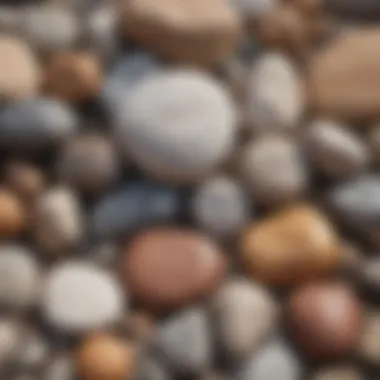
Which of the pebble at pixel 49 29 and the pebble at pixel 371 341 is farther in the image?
the pebble at pixel 49 29

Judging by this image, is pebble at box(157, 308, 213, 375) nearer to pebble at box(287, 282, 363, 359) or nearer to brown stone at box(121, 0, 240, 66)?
pebble at box(287, 282, 363, 359)

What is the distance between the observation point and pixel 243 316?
49 cm

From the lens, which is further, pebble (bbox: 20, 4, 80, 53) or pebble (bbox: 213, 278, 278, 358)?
pebble (bbox: 20, 4, 80, 53)

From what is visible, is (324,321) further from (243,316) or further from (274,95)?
(274,95)

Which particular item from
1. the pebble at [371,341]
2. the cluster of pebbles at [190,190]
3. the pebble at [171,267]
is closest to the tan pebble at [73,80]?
the cluster of pebbles at [190,190]

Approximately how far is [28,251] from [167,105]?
4.6 inches

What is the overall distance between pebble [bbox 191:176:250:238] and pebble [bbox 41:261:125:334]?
0.06 meters

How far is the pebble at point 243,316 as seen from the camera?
48 cm

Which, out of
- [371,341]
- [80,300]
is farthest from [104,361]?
[371,341]

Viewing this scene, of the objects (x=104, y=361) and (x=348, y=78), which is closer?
(x=104, y=361)

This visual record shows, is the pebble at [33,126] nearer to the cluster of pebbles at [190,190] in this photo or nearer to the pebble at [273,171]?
the cluster of pebbles at [190,190]

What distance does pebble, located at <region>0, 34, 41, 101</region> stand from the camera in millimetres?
552

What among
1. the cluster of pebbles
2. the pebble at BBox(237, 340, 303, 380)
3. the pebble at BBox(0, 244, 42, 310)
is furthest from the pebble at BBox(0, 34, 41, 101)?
the pebble at BBox(237, 340, 303, 380)

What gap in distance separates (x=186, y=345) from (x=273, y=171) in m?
0.12
